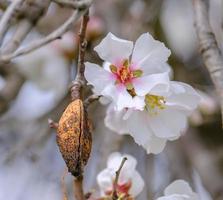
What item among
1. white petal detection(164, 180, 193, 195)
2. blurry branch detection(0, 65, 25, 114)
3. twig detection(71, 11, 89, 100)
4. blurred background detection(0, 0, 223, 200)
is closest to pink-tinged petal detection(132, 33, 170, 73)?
twig detection(71, 11, 89, 100)

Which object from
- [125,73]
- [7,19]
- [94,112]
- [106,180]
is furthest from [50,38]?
[94,112]

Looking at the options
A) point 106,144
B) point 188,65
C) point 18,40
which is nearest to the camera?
point 18,40

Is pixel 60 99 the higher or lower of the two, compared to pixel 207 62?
lower

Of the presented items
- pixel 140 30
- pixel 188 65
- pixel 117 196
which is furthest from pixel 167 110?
pixel 188 65

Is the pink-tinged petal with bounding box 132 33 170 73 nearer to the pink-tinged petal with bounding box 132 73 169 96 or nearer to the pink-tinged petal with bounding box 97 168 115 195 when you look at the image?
the pink-tinged petal with bounding box 132 73 169 96

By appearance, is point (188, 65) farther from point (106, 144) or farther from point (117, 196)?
point (117, 196)

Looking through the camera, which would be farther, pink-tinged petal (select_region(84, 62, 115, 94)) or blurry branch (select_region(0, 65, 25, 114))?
blurry branch (select_region(0, 65, 25, 114))

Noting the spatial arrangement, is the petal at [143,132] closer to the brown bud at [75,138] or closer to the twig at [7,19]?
the brown bud at [75,138]
